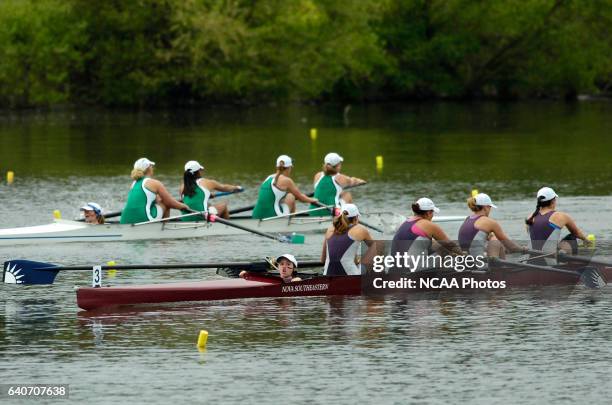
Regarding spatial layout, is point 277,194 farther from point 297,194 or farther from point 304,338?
point 304,338

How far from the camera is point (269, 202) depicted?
2898cm

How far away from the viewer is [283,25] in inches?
3342

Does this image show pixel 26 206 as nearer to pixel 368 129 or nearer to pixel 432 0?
pixel 368 129

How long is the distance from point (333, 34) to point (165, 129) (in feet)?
84.1

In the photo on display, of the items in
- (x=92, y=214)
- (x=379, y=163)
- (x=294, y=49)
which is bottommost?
(x=379, y=163)

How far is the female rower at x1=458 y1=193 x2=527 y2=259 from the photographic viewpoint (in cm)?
2155

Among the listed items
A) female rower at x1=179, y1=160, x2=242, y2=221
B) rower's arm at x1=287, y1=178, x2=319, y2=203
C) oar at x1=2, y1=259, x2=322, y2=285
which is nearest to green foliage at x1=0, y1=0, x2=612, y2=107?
rower's arm at x1=287, y1=178, x2=319, y2=203

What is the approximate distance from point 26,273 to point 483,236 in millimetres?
7207

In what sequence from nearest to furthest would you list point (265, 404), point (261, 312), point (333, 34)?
point (265, 404) < point (261, 312) < point (333, 34)

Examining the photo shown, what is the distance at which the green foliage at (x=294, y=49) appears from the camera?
83562 mm

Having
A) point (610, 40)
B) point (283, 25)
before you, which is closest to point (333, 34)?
point (283, 25)

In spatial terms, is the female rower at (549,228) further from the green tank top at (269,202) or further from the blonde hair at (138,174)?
the blonde hair at (138,174)

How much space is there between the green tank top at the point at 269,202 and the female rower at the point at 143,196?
2167mm

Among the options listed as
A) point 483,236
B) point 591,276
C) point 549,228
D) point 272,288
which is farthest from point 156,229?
point 591,276
